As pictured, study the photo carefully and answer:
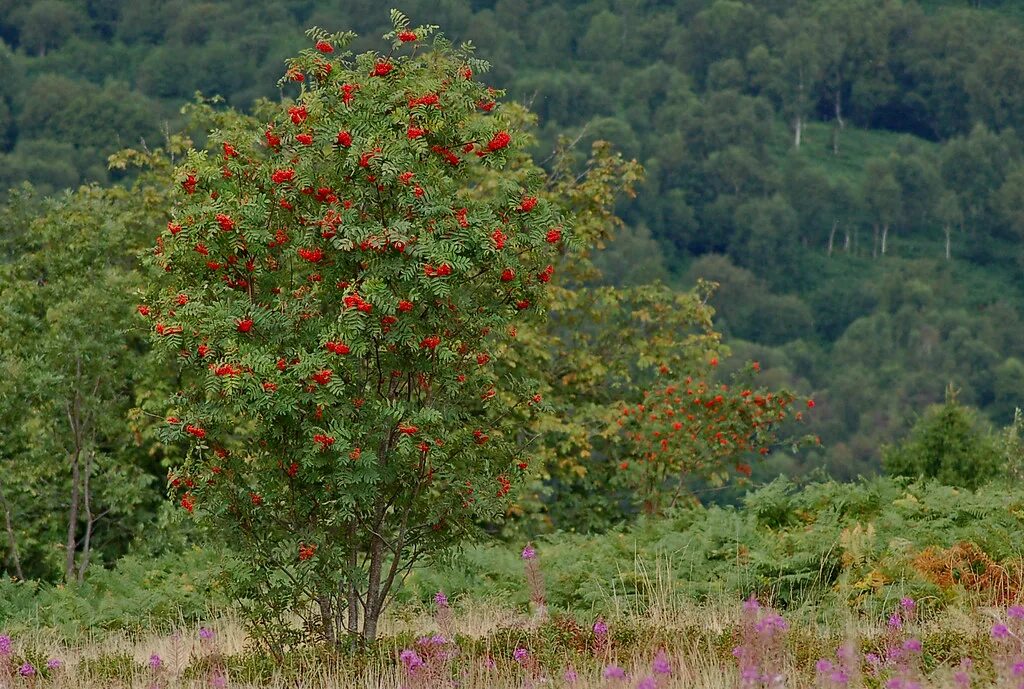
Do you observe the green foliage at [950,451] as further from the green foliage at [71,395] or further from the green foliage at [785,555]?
the green foliage at [71,395]

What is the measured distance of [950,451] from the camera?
17016 millimetres

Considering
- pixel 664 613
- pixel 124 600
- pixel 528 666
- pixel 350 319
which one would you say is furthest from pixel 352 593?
pixel 124 600

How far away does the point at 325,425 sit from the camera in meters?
8.27

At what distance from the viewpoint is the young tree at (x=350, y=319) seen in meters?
8.04

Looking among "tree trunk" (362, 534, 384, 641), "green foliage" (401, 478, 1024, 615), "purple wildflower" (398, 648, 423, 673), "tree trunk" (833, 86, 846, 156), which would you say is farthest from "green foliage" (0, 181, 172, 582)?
"tree trunk" (833, 86, 846, 156)

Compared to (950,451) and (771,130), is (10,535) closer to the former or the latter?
(950,451)

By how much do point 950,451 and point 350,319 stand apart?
10.8m

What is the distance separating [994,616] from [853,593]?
7.30 feet

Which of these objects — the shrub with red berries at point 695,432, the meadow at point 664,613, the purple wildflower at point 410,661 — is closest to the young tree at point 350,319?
the meadow at point 664,613

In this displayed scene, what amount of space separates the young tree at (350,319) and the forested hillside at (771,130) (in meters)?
71.7

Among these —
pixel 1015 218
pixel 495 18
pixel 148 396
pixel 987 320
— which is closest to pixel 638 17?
pixel 495 18

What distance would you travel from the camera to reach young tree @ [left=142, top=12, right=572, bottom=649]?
804 centimetres

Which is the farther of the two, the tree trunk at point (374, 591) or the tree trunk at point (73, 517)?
the tree trunk at point (73, 517)

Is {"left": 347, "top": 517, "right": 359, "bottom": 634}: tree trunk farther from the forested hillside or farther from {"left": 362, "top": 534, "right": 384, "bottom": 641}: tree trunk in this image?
the forested hillside
